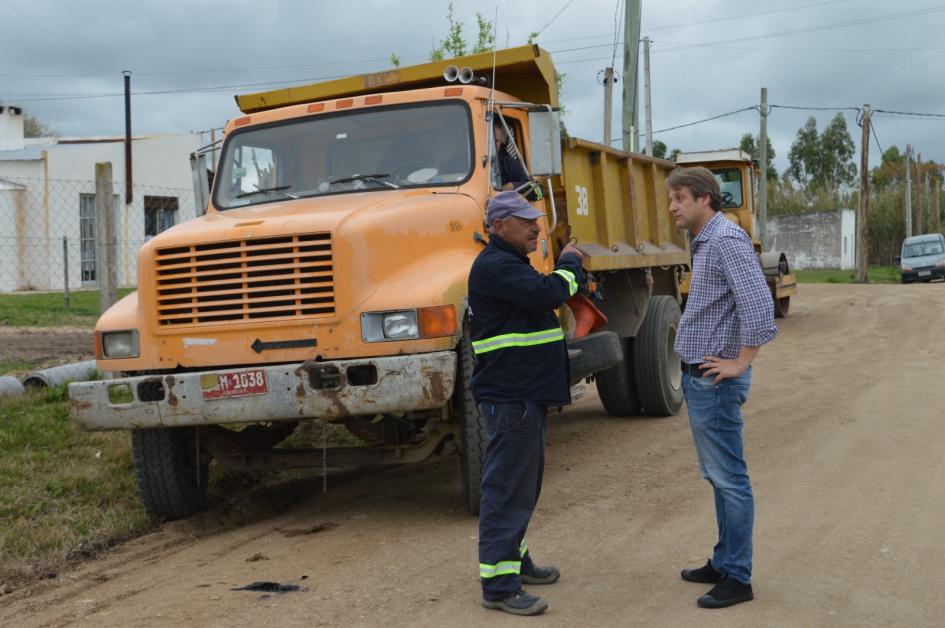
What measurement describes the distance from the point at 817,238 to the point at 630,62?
3969 centimetres

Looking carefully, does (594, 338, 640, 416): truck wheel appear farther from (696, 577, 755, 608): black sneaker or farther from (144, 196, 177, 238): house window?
(144, 196, 177, 238): house window

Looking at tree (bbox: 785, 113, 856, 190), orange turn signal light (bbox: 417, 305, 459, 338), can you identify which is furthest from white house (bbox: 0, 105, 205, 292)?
tree (bbox: 785, 113, 856, 190)

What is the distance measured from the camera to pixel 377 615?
4.83m

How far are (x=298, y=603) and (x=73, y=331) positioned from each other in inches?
437

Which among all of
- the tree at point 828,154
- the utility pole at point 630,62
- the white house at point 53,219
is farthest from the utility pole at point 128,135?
the tree at point 828,154

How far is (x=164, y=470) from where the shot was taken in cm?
682

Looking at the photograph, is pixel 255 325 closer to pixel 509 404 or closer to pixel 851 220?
pixel 509 404

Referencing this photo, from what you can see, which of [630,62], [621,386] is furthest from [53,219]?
[621,386]

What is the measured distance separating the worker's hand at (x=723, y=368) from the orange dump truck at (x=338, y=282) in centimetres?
162

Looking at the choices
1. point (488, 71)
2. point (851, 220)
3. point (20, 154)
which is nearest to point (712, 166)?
point (488, 71)

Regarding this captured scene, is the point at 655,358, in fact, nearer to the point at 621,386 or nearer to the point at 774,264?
the point at 621,386

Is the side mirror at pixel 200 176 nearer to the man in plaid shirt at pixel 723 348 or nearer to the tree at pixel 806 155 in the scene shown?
the man in plaid shirt at pixel 723 348

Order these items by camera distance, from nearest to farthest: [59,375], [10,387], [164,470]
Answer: [164,470] < [10,387] < [59,375]

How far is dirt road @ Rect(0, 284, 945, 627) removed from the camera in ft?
15.9
